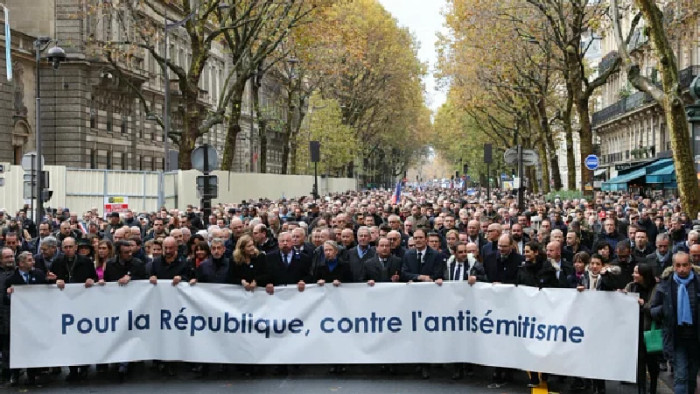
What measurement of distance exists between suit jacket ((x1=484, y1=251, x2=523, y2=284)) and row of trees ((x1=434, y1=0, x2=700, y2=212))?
32.2 ft

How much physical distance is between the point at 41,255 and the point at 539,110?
37321mm

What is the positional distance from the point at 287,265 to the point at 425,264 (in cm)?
162

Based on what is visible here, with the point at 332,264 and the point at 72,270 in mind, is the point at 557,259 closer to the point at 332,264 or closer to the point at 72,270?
the point at 332,264

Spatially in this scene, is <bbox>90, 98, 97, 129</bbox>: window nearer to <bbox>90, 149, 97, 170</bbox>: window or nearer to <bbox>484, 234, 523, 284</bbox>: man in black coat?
<bbox>90, 149, 97, 170</bbox>: window

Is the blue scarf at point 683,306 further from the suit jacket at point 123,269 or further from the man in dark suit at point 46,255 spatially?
the man in dark suit at point 46,255

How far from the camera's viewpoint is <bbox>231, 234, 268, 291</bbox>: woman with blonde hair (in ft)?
35.3

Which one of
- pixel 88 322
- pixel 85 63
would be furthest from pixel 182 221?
pixel 85 63

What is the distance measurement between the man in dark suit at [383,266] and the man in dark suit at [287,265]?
68cm

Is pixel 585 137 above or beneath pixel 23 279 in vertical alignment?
above

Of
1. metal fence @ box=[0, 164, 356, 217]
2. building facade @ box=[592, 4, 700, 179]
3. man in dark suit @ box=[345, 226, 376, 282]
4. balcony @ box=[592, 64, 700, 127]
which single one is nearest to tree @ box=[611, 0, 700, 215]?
man in dark suit @ box=[345, 226, 376, 282]

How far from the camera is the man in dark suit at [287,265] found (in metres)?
10.9

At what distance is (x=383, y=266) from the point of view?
11.2m

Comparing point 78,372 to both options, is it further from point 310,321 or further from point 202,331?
point 310,321

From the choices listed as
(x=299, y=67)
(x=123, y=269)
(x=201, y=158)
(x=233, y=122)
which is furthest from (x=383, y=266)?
(x=299, y=67)
